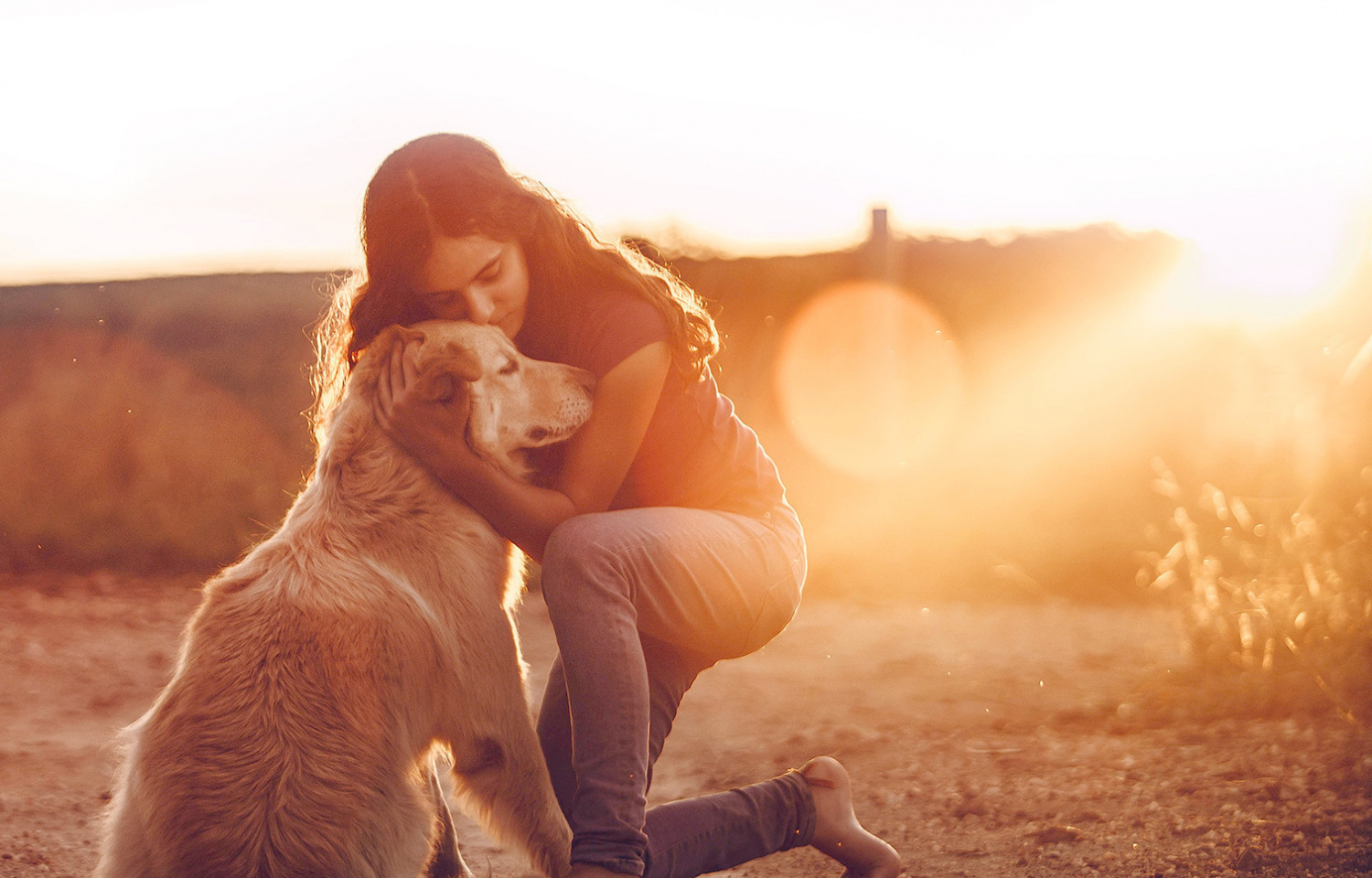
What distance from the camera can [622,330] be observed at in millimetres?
2242

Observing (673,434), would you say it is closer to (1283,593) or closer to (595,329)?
(595,329)

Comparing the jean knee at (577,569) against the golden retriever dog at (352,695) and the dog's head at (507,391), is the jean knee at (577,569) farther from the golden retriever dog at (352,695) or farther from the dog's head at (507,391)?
the dog's head at (507,391)

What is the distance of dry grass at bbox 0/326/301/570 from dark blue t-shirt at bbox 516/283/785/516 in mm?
6090

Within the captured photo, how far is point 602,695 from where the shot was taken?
1876mm

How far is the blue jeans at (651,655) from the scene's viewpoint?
1853mm

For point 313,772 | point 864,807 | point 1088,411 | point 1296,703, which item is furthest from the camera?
point 1088,411

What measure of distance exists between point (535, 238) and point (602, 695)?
113cm

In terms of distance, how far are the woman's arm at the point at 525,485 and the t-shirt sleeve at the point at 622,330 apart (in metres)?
0.02

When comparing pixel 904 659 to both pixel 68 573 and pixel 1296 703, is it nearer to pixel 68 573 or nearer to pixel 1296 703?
pixel 1296 703

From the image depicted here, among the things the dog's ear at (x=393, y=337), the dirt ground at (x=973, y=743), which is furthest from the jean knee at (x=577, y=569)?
the dirt ground at (x=973, y=743)

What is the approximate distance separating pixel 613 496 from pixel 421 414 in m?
0.45

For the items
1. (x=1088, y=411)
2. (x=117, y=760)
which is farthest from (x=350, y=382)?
(x=1088, y=411)

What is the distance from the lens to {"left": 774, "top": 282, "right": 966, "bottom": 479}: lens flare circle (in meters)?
7.43

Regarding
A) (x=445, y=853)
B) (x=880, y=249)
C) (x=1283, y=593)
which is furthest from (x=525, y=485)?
(x=880, y=249)
